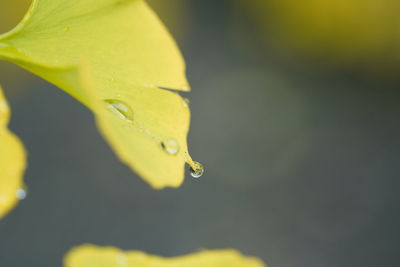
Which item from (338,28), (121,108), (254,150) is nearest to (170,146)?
(121,108)

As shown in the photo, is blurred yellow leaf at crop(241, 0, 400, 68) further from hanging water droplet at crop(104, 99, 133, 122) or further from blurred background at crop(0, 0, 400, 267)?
hanging water droplet at crop(104, 99, 133, 122)

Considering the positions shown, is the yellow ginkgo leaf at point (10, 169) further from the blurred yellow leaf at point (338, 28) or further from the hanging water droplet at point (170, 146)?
the blurred yellow leaf at point (338, 28)

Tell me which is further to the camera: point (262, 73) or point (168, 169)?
point (262, 73)

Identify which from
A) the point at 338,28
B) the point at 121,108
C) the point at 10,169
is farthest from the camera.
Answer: the point at 338,28

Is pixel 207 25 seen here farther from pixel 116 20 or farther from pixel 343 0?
pixel 116 20

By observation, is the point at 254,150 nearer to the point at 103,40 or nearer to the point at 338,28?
the point at 338,28

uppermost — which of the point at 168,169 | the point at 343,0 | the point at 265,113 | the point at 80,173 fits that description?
the point at 168,169

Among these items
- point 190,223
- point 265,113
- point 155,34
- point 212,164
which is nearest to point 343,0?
point 265,113

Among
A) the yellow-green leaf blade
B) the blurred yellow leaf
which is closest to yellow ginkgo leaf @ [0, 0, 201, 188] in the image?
the yellow-green leaf blade
